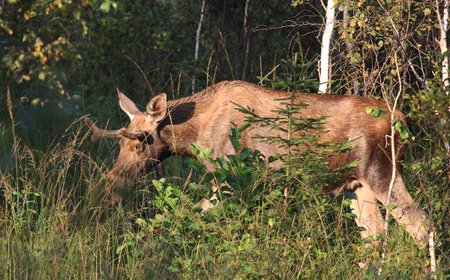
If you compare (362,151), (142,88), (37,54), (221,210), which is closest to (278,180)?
(221,210)

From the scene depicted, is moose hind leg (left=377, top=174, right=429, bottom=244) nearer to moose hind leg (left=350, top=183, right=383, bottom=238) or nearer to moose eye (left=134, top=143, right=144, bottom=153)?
moose hind leg (left=350, top=183, right=383, bottom=238)

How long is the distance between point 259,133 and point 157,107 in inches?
39.1

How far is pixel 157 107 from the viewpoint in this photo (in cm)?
998

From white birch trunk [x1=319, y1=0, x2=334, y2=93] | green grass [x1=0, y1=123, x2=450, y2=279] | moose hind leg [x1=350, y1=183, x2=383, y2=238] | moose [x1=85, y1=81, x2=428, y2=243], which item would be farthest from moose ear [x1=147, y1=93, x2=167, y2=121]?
green grass [x1=0, y1=123, x2=450, y2=279]

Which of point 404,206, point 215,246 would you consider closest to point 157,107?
point 404,206

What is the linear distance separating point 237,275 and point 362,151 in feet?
10.9

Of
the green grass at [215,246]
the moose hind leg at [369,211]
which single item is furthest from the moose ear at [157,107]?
the green grass at [215,246]

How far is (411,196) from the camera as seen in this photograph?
9.62m

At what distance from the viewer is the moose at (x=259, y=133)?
9430mm

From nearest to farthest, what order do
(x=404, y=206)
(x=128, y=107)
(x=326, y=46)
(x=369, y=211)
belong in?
(x=404, y=206)
(x=369, y=211)
(x=128, y=107)
(x=326, y=46)

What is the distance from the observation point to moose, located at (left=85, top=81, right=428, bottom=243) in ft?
30.9

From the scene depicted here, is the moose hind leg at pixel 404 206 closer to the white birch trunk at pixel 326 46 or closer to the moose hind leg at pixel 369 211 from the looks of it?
the moose hind leg at pixel 369 211

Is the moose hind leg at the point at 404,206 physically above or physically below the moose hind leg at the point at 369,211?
above

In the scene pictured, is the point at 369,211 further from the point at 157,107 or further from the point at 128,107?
the point at 128,107
